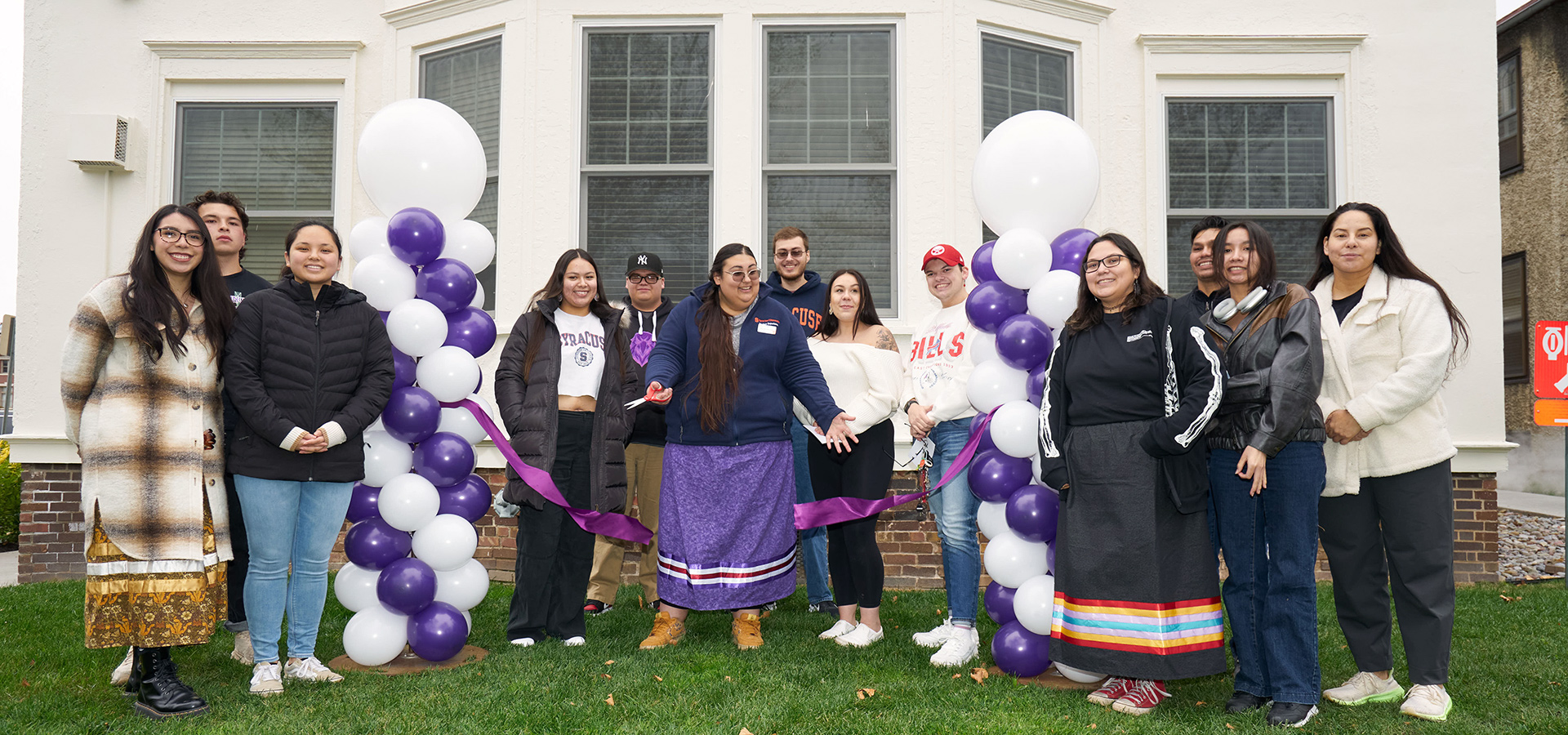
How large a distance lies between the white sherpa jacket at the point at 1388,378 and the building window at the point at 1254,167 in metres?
3.63

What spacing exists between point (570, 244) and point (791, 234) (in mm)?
2032

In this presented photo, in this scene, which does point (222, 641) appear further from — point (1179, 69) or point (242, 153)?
Result: point (1179, 69)

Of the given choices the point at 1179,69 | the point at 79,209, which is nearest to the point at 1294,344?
the point at 1179,69

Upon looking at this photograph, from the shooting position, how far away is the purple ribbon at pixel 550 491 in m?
4.45

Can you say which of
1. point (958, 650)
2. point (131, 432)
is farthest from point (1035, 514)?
point (131, 432)

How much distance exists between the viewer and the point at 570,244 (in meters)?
6.59

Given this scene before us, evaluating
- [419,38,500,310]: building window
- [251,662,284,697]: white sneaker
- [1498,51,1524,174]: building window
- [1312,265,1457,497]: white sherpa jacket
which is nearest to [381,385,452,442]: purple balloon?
[251,662,284,697]: white sneaker

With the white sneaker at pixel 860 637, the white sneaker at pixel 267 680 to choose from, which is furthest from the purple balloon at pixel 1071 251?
the white sneaker at pixel 267 680

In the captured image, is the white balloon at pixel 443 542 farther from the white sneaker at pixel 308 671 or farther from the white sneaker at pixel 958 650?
the white sneaker at pixel 958 650

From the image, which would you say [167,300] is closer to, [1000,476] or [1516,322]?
[1000,476]

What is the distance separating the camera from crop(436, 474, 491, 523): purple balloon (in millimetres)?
4418

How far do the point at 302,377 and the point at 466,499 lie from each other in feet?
3.26

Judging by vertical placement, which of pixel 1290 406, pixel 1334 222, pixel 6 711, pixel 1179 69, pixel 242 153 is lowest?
pixel 6 711

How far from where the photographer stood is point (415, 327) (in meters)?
4.22
